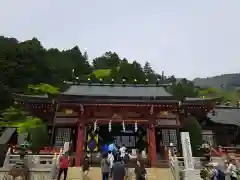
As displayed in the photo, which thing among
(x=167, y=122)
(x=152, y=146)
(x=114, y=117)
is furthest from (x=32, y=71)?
(x=152, y=146)

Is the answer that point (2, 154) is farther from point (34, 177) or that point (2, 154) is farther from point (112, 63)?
point (112, 63)

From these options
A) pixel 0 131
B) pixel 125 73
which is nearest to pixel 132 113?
pixel 0 131

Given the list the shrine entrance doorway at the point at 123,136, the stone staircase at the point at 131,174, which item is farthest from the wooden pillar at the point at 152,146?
the shrine entrance doorway at the point at 123,136

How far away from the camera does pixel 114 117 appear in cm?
2164

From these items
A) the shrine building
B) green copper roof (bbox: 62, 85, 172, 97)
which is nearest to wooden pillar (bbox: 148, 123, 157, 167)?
the shrine building

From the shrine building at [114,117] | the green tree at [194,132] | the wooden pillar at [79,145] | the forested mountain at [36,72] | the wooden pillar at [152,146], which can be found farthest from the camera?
the forested mountain at [36,72]

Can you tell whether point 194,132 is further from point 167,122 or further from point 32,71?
point 32,71

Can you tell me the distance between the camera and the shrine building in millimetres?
20500

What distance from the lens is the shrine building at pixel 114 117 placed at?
20.5m

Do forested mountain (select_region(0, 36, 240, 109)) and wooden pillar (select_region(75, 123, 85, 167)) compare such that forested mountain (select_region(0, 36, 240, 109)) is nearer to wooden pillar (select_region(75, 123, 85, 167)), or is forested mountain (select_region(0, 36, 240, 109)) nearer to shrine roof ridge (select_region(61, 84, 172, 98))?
shrine roof ridge (select_region(61, 84, 172, 98))

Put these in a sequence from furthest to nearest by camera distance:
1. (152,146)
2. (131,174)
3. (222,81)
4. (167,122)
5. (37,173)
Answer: (222,81) → (167,122) → (152,146) → (131,174) → (37,173)

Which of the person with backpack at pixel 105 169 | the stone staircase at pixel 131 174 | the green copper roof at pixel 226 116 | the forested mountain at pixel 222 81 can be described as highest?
the forested mountain at pixel 222 81

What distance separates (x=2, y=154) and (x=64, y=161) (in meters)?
5.77

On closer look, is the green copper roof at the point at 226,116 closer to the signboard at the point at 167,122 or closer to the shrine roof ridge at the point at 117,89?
the signboard at the point at 167,122
